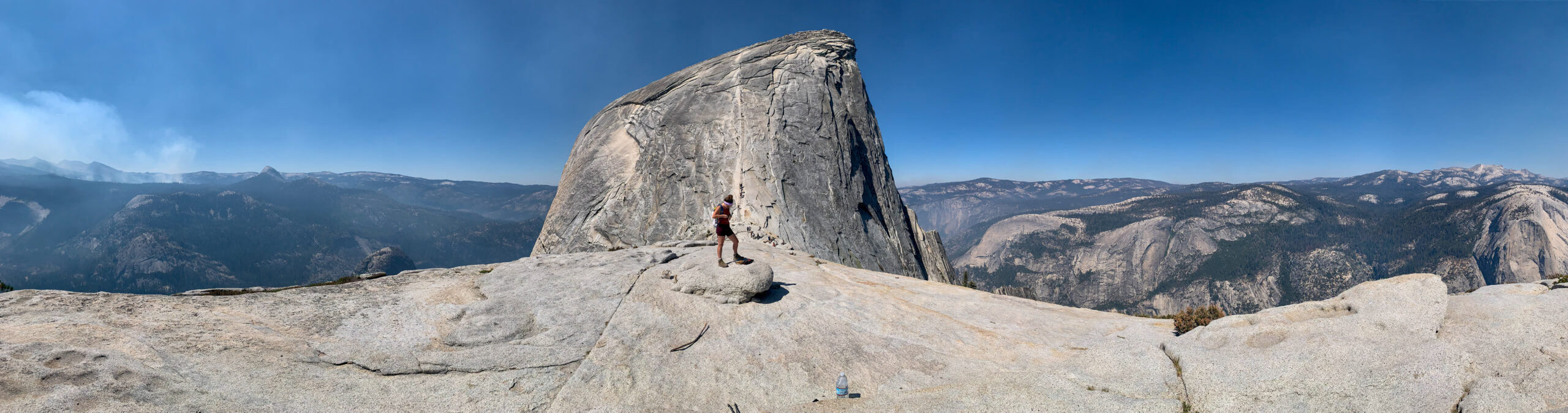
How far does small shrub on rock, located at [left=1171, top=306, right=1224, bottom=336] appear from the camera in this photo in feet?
39.6

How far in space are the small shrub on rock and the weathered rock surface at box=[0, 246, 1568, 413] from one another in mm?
762

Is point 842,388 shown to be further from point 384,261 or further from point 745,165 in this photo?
point 384,261

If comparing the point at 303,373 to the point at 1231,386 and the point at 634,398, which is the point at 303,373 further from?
the point at 1231,386

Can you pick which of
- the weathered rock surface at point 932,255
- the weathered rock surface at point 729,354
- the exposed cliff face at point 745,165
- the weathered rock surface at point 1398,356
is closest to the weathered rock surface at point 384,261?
the exposed cliff face at point 745,165

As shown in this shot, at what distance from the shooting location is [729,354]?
10883 millimetres

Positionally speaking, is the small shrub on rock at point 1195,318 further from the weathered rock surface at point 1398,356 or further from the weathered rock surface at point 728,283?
the weathered rock surface at point 728,283

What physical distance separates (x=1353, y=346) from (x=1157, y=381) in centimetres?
319

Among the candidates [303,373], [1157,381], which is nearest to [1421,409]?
[1157,381]

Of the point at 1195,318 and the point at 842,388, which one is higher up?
the point at 1195,318

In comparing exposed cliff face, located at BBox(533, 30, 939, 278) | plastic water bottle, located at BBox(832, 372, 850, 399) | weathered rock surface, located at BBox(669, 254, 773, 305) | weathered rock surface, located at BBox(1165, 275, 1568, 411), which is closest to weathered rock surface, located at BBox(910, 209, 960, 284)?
exposed cliff face, located at BBox(533, 30, 939, 278)

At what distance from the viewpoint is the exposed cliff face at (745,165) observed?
34.2 metres

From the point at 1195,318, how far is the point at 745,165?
27.1m

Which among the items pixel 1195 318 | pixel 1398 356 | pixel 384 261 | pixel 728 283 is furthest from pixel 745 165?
pixel 384 261

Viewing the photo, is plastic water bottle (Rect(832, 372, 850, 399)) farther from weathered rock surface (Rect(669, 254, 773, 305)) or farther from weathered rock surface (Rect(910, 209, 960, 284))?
weathered rock surface (Rect(910, 209, 960, 284))
